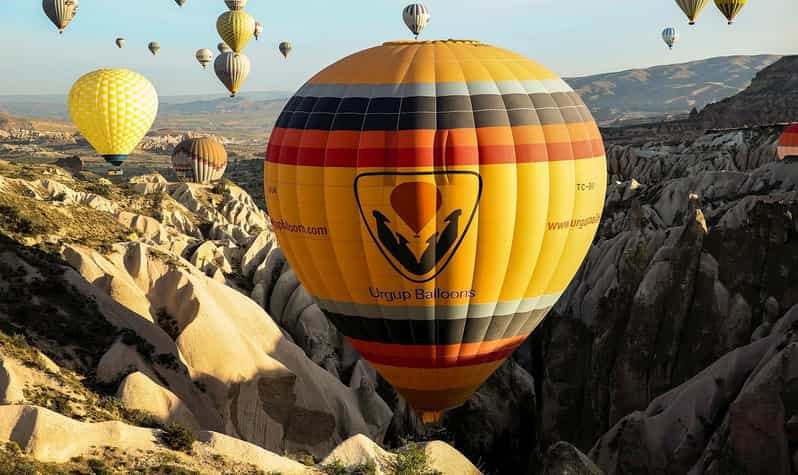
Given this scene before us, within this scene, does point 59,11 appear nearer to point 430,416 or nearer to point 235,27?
point 235,27

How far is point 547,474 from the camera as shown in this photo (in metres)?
24.9

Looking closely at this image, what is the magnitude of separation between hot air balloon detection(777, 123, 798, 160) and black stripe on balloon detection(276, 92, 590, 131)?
219 ft

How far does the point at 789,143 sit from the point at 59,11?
6707 centimetres

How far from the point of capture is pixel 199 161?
4072 inches

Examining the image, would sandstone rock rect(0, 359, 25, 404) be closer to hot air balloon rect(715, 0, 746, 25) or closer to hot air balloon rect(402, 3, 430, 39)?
hot air balloon rect(402, 3, 430, 39)

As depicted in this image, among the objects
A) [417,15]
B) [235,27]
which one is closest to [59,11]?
[235,27]

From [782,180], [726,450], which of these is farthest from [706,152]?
[726,450]

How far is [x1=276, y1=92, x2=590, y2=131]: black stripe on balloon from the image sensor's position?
79.3ft

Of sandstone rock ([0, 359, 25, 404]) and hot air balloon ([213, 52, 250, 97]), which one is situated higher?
hot air balloon ([213, 52, 250, 97])

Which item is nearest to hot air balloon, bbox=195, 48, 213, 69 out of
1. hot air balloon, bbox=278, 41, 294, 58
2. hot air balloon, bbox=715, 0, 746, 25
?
hot air balloon, bbox=278, 41, 294, 58

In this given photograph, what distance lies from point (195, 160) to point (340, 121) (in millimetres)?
81248

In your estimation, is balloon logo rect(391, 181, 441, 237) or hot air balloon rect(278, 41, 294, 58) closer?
balloon logo rect(391, 181, 441, 237)

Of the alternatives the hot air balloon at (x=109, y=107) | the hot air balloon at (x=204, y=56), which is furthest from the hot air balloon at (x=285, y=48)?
the hot air balloon at (x=109, y=107)

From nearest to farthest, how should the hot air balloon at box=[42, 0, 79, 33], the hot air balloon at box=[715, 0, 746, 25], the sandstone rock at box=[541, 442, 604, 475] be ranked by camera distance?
1. the sandstone rock at box=[541, 442, 604, 475]
2. the hot air balloon at box=[715, 0, 746, 25]
3. the hot air balloon at box=[42, 0, 79, 33]
